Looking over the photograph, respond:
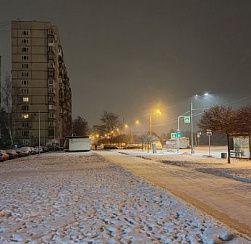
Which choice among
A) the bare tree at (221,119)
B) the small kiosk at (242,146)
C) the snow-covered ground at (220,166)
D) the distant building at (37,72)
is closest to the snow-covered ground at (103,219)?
the snow-covered ground at (220,166)

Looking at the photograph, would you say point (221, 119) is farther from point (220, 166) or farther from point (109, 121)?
point (109, 121)

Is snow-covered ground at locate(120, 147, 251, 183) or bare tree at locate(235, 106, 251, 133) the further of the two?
bare tree at locate(235, 106, 251, 133)

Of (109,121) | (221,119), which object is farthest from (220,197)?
(109,121)

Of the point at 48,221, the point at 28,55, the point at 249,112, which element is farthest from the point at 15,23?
the point at 48,221

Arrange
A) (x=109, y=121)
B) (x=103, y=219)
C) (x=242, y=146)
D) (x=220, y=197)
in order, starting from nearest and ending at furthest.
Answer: (x=103, y=219), (x=220, y=197), (x=242, y=146), (x=109, y=121)

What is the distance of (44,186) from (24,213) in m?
7.34

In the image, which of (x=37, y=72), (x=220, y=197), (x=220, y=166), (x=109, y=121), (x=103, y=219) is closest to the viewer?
(x=103, y=219)

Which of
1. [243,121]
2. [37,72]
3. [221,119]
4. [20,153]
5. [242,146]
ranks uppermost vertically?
[37,72]

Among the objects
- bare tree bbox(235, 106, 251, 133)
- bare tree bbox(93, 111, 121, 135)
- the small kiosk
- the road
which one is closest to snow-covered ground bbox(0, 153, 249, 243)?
the road

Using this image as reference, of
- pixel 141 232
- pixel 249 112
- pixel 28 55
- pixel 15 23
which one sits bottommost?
pixel 141 232

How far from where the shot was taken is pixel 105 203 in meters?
13.4

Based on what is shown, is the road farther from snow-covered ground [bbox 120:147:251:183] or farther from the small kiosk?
the small kiosk

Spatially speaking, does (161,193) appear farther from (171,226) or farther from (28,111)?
(28,111)

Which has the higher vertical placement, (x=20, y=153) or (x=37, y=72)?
(x=37, y=72)
